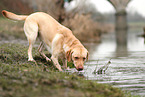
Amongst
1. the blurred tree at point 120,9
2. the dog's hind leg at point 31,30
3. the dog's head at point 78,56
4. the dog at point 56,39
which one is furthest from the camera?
the blurred tree at point 120,9

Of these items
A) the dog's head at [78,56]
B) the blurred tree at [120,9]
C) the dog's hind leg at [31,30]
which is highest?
the blurred tree at [120,9]

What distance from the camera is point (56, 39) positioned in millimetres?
7219

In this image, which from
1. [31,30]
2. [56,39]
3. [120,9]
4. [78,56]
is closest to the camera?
[78,56]

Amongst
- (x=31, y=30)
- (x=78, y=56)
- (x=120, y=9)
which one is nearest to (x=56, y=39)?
(x=78, y=56)

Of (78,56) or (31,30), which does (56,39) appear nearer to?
(78,56)

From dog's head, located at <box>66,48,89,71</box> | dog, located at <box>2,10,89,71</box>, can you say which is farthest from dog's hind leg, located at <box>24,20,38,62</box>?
dog's head, located at <box>66,48,89,71</box>

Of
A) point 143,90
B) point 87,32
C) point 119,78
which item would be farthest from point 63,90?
point 87,32

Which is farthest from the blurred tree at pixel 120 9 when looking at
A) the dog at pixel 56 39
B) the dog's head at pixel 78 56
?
the dog's head at pixel 78 56

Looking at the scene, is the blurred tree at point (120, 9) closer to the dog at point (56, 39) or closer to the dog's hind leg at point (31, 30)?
the dog at point (56, 39)

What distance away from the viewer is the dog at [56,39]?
6736 mm

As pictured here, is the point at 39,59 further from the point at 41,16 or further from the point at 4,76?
the point at 4,76

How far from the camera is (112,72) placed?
7.70 meters

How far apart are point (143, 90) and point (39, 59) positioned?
378 centimetres

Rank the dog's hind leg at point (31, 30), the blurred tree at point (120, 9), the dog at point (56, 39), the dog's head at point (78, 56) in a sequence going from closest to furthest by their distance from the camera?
the dog's head at point (78, 56) → the dog at point (56, 39) → the dog's hind leg at point (31, 30) → the blurred tree at point (120, 9)
